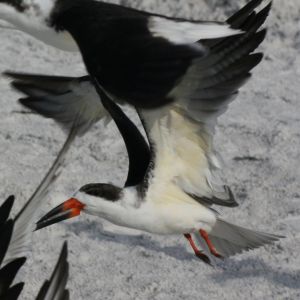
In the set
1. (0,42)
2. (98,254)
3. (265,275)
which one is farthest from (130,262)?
(0,42)

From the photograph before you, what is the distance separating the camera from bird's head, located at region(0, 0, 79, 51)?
15.8 ft

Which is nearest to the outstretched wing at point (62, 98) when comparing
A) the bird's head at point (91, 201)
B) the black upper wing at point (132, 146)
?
the black upper wing at point (132, 146)

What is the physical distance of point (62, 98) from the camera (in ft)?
17.3

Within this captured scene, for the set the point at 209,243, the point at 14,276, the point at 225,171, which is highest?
the point at 14,276

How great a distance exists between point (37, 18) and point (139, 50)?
32.9 inches

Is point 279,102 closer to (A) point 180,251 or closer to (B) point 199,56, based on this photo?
(A) point 180,251

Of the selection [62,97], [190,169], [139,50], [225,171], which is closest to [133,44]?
[139,50]

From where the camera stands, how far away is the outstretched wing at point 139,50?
159 inches

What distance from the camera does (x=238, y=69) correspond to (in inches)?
169

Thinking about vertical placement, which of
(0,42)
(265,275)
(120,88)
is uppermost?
(120,88)

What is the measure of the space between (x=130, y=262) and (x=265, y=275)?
625 millimetres

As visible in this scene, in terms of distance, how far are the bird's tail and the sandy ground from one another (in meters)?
0.17

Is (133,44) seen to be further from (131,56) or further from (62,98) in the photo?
(62,98)

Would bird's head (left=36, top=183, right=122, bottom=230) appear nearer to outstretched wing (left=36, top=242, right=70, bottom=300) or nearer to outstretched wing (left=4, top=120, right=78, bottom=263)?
outstretched wing (left=4, top=120, right=78, bottom=263)
